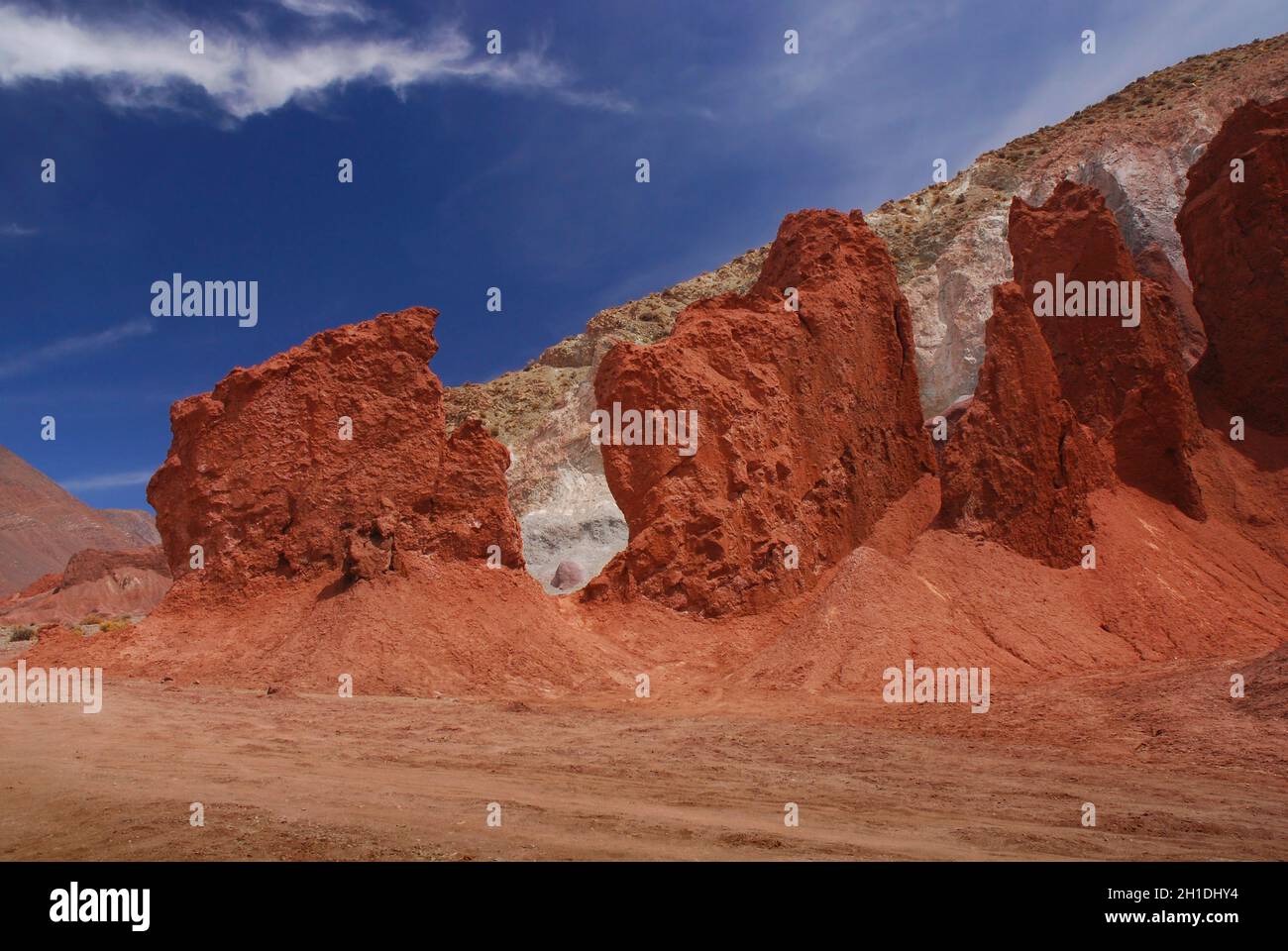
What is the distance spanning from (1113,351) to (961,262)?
26.6 metres

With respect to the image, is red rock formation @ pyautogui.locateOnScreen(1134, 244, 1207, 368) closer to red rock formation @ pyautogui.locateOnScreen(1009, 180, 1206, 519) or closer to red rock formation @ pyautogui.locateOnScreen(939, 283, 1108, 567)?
red rock formation @ pyautogui.locateOnScreen(1009, 180, 1206, 519)

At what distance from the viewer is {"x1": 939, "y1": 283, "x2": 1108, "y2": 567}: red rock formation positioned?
2245 centimetres

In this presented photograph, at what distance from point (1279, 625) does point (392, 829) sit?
2228 cm

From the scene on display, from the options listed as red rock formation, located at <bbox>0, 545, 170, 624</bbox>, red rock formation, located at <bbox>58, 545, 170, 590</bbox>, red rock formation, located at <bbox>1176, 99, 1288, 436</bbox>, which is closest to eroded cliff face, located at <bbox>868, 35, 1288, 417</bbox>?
red rock formation, located at <bbox>1176, 99, 1288, 436</bbox>

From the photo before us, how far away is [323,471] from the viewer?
2258 cm

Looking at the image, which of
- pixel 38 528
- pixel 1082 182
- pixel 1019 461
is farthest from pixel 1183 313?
pixel 38 528

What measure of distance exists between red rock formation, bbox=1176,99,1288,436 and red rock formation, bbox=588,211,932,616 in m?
11.5

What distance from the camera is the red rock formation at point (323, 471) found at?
2202 centimetres

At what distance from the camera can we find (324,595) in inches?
817

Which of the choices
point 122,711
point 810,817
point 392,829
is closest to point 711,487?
point 122,711

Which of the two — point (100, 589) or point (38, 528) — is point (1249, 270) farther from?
point (38, 528)
